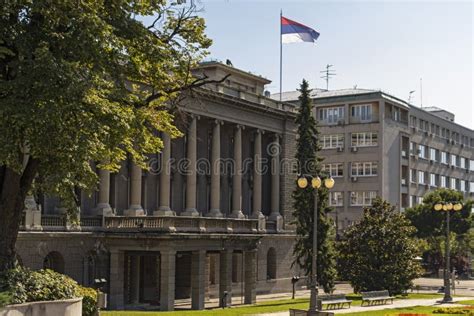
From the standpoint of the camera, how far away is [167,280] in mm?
46125

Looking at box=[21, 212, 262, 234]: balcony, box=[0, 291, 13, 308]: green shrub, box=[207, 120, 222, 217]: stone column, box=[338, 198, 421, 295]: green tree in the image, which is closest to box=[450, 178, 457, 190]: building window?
box=[207, 120, 222, 217]: stone column

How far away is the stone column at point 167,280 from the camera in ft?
151

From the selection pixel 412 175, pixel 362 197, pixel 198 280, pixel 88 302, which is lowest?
pixel 198 280

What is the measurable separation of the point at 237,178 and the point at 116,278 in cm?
2264

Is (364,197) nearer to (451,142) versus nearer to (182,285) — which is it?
(451,142)

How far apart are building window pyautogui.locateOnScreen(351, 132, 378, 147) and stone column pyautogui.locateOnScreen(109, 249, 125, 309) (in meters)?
57.7

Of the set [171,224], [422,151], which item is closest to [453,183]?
[422,151]

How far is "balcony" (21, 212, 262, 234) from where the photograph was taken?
46.3m

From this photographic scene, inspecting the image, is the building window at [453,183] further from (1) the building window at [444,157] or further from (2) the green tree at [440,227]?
(2) the green tree at [440,227]

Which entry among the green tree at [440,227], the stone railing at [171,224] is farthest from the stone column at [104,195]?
the green tree at [440,227]

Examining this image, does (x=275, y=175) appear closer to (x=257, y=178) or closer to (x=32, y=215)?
(x=257, y=178)

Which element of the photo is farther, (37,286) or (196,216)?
(196,216)

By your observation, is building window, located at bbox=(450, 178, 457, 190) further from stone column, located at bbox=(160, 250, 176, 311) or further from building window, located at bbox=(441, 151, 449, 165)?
stone column, located at bbox=(160, 250, 176, 311)

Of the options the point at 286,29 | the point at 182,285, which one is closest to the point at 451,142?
the point at 286,29
